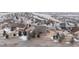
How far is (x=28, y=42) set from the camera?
6.24 ft

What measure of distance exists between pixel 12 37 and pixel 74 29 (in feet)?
2.50

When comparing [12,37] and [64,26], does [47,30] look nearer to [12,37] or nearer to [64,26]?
[64,26]

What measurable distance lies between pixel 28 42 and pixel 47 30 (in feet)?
0.90

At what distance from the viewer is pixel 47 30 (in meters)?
1.90
